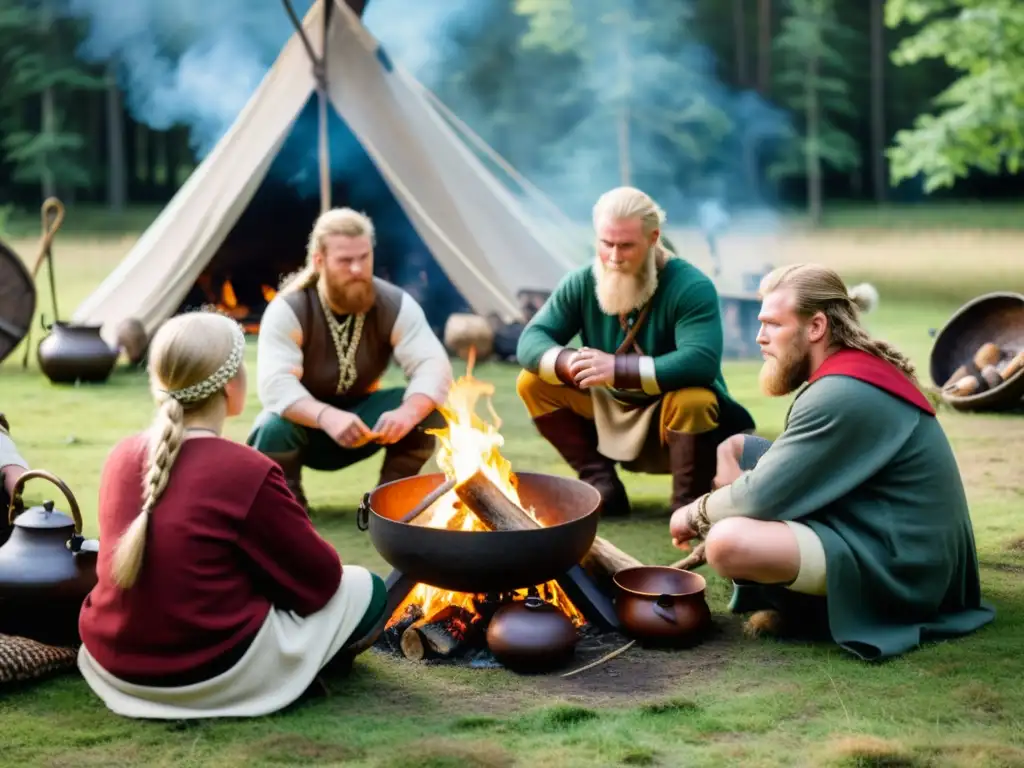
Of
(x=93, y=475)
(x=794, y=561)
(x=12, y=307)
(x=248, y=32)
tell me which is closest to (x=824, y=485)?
(x=794, y=561)

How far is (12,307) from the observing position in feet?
25.7

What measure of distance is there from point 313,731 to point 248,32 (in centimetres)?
2540

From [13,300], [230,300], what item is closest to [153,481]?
[13,300]

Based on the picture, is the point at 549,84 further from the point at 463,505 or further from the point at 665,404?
the point at 463,505

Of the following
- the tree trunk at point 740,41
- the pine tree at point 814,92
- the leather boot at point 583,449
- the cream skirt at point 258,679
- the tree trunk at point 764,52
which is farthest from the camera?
the tree trunk at point 740,41

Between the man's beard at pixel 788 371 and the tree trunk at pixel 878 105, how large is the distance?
1004 inches

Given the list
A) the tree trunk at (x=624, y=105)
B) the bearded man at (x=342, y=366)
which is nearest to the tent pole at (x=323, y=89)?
the bearded man at (x=342, y=366)

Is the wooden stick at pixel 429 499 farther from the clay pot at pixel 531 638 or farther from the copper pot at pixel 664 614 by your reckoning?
the copper pot at pixel 664 614

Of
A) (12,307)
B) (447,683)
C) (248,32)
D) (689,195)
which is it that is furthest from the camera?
(248,32)

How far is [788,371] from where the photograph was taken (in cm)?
319

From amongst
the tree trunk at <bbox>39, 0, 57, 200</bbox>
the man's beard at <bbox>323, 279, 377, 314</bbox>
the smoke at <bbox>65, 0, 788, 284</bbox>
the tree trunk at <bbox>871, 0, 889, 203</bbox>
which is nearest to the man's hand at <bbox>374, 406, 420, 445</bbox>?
the man's beard at <bbox>323, 279, 377, 314</bbox>

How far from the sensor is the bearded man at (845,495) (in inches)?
119

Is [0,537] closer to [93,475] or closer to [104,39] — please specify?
[93,475]

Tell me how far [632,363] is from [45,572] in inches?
82.6
